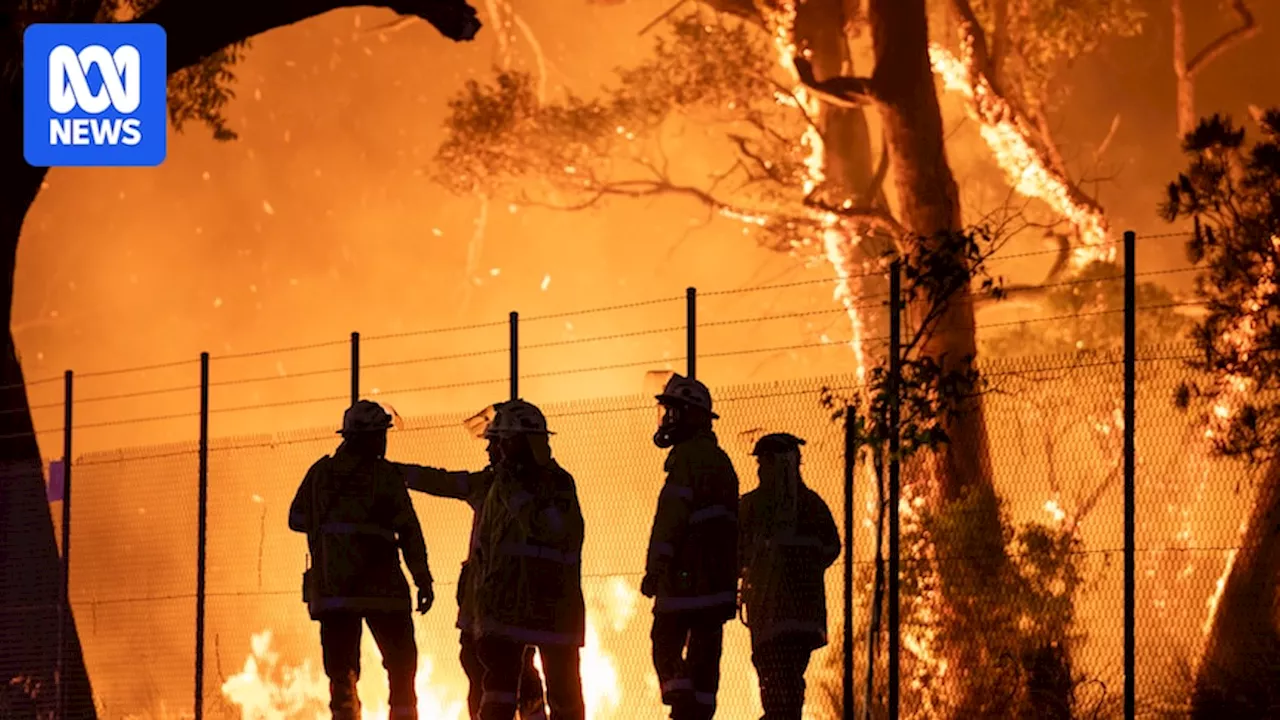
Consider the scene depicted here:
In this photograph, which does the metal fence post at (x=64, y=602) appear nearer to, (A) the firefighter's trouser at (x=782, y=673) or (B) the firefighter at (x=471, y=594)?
(B) the firefighter at (x=471, y=594)

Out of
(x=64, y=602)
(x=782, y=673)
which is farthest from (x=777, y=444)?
(x=64, y=602)

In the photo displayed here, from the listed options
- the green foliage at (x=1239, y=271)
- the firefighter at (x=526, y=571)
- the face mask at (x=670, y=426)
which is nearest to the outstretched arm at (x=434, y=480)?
the face mask at (x=670, y=426)

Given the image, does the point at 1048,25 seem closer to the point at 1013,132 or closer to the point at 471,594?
the point at 1013,132

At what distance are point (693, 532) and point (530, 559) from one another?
1.26m

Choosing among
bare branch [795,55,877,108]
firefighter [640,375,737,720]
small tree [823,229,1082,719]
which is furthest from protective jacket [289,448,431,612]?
bare branch [795,55,877,108]

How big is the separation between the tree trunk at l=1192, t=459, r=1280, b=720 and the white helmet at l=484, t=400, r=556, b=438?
20.4 ft

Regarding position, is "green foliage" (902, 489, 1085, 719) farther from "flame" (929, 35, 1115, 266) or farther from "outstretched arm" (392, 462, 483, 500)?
"flame" (929, 35, 1115, 266)

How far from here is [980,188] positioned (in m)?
40.2

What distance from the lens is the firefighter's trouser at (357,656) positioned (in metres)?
13.0

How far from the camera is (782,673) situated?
12672mm

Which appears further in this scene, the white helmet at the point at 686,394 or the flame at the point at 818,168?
the flame at the point at 818,168

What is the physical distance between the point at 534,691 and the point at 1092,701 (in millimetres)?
5240

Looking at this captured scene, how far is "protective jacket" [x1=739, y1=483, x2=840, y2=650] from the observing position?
12.6 meters

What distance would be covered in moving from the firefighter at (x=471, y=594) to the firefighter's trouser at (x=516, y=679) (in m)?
0.45
